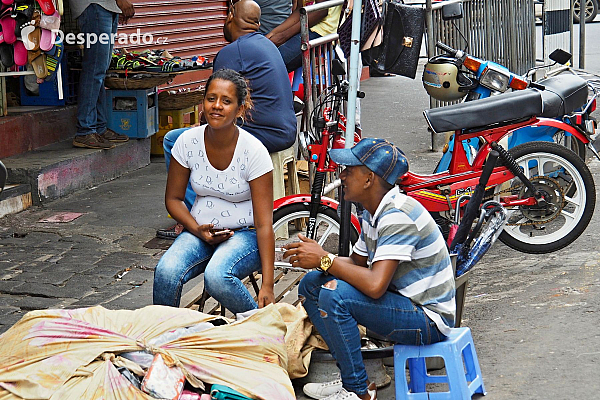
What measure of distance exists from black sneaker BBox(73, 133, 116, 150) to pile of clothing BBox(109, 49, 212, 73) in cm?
72

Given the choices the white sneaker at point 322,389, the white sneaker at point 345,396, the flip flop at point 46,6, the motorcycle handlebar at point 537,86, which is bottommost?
the white sneaker at point 322,389

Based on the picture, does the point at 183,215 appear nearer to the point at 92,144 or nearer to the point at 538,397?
the point at 538,397

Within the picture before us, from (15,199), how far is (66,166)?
0.61 m

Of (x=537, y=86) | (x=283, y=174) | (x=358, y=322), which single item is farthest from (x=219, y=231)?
(x=537, y=86)

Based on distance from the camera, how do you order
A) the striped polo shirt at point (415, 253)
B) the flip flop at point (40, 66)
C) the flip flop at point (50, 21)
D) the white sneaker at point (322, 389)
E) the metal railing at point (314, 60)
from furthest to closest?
the flip flop at point (40, 66), the flip flop at point (50, 21), the metal railing at point (314, 60), the white sneaker at point (322, 389), the striped polo shirt at point (415, 253)

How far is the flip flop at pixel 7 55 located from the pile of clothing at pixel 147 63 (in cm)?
137

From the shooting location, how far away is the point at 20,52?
6402 mm

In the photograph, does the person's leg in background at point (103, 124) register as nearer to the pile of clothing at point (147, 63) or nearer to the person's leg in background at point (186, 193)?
the pile of clothing at point (147, 63)

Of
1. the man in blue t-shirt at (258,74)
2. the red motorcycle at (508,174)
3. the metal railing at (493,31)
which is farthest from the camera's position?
the metal railing at (493,31)

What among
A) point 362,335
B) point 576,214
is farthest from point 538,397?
point 576,214

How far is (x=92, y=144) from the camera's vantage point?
24.1 feet

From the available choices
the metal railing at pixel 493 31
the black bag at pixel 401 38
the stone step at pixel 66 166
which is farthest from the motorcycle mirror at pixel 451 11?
the stone step at pixel 66 166

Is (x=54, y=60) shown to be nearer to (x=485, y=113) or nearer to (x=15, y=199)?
(x=15, y=199)

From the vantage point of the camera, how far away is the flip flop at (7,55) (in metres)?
6.37
